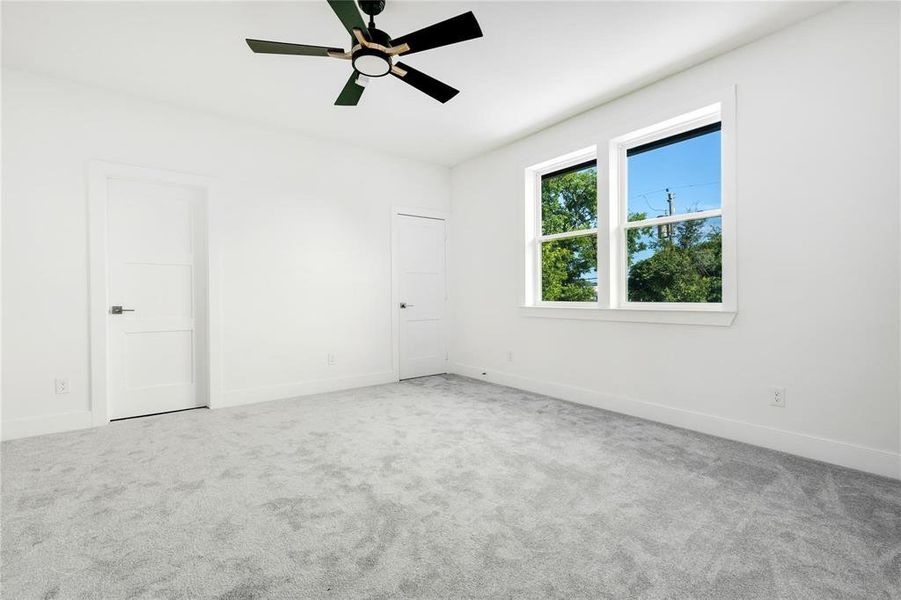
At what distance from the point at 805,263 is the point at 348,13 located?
9.99 ft

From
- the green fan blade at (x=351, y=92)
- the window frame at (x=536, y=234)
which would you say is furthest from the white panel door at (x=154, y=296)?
the window frame at (x=536, y=234)

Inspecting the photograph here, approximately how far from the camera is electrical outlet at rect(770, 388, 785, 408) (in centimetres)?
271

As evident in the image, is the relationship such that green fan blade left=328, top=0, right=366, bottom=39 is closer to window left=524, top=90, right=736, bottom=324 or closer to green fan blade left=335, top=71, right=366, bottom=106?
green fan blade left=335, top=71, right=366, bottom=106

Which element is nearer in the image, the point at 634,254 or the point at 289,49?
the point at 289,49

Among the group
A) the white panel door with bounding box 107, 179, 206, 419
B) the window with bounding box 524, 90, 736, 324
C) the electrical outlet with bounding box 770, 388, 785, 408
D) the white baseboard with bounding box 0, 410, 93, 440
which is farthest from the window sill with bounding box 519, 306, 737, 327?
the white baseboard with bounding box 0, 410, 93, 440

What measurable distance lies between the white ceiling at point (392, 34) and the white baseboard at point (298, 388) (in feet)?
8.72

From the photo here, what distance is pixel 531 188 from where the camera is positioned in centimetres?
463

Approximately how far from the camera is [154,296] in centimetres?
375

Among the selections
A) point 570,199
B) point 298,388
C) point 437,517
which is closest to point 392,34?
point 570,199

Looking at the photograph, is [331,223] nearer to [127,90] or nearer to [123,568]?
[127,90]

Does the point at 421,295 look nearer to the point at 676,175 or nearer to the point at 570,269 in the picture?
the point at 570,269

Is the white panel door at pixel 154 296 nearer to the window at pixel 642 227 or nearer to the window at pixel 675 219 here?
the window at pixel 642 227

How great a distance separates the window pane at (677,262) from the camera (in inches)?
126

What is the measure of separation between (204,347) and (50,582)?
8.75 ft
